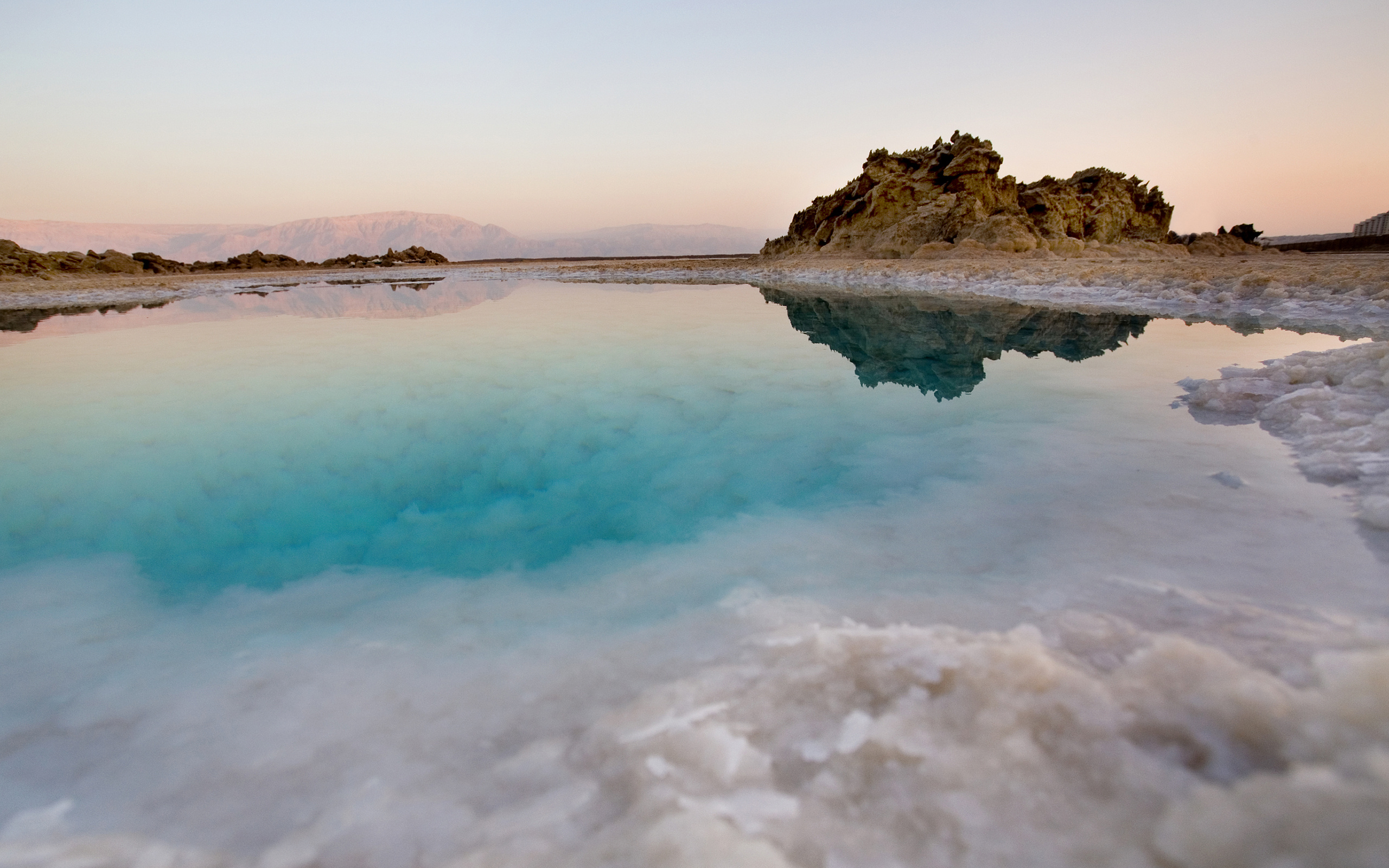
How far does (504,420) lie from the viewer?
6.04m

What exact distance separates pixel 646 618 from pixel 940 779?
4.75 feet

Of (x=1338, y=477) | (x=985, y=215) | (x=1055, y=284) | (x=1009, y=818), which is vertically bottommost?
(x=1009, y=818)

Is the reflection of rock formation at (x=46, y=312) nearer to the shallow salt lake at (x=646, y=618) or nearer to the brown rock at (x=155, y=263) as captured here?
the shallow salt lake at (x=646, y=618)

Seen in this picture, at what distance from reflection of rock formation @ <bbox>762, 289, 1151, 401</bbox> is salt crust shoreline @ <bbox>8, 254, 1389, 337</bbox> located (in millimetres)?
1964

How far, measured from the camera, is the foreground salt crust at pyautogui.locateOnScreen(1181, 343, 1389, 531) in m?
3.48

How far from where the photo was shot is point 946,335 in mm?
10344

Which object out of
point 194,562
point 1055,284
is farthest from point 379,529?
point 1055,284

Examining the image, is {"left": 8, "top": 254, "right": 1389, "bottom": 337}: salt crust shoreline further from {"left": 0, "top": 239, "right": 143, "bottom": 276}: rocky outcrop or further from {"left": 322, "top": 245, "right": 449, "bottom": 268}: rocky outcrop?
{"left": 322, "top": 245, "right": 449, "bottom": 268}: rocky outcrop

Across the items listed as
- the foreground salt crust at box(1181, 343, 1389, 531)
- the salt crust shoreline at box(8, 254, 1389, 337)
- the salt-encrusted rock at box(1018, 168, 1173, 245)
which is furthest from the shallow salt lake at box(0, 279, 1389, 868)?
the salt-encrusted rock at box(1018, 168, 1173, 245)

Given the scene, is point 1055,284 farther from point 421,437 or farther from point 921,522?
point 421,437

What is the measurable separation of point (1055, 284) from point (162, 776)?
19846 millimetres

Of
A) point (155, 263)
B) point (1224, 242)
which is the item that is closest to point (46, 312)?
point (155, 263)

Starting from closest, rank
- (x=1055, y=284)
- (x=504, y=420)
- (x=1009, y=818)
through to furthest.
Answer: (x=1009, y=818) → (x=504, y=420) → (x=1055, y=284)

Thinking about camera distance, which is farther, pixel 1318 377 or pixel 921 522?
pixel 1318 377
